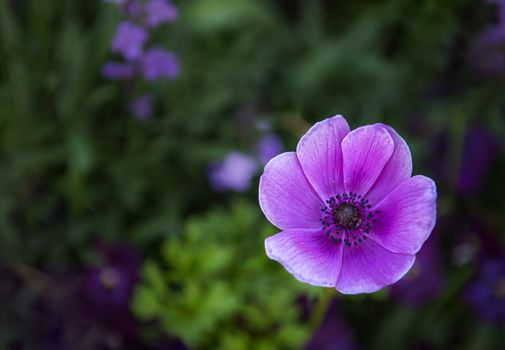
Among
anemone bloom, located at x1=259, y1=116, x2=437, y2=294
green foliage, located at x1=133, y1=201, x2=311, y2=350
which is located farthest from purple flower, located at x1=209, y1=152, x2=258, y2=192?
anemone bloom, located at x1=259, y1=116, x2=437, y2=294

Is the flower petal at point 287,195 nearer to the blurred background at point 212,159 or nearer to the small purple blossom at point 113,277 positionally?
the blurred background at point 212,159

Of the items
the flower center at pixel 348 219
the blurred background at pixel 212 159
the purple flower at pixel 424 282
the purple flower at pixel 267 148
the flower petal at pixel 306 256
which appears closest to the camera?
the flower petal at pixel 306 256

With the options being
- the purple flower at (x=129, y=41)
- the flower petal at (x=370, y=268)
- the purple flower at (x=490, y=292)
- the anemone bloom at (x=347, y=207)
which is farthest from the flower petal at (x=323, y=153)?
the purple flower at (x=490, y=292)

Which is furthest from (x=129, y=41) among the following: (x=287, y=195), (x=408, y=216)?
(x=408, y=216)

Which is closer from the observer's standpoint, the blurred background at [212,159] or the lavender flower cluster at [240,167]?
the blurred background at [212,159]

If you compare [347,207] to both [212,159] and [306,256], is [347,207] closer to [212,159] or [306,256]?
[306,256]

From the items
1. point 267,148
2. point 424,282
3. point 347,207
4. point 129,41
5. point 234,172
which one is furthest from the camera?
point 267,148

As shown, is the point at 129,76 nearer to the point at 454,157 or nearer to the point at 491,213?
the point at 454,157

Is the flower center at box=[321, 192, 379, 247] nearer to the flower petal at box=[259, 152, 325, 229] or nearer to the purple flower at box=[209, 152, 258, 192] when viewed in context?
the flower petal at box=[259, 152, 325, 229]
